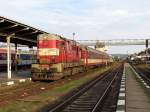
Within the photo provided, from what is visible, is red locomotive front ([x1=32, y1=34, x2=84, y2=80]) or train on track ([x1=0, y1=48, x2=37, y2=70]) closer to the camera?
red locomotive front ([x1=32, y1=34, x2=84, y2=80])

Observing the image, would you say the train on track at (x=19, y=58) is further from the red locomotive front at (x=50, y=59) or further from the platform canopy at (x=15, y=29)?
the red locomotive front at (x=50, y=59)

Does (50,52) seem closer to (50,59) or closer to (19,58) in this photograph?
(50,59)

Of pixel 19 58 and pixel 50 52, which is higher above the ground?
pixel 50 52

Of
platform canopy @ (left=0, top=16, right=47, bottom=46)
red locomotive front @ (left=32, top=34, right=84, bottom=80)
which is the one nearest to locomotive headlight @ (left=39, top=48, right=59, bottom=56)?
red locomotive front @ (left=32, top=34, right=84, bottom=80)

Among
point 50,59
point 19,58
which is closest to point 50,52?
point 50,59

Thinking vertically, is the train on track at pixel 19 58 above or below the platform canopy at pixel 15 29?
below

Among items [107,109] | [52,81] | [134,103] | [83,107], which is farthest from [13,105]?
[52,81]

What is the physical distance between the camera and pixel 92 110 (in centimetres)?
1572

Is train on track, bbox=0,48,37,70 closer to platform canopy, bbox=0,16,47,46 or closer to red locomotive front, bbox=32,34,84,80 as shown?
platform canopy, bbox=0,16,47,46

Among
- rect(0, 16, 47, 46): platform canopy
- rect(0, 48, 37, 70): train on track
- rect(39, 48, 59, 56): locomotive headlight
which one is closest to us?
rect(0, 16, 47, 46): platform canopy

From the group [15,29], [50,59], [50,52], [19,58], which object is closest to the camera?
[50,59]

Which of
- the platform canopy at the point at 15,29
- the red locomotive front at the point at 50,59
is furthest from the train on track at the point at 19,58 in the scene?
the red locomotive front at the point at 50,59

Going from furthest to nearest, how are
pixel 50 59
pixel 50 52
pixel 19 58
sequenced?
pixel 19 58 < pixel 50 52 < pixel 50 59

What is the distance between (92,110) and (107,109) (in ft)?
2.65
